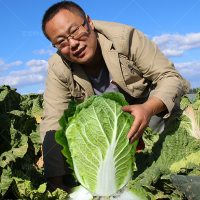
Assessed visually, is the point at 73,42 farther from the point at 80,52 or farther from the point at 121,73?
the point at 121,73

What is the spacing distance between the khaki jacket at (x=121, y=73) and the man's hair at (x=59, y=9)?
0.37 metres

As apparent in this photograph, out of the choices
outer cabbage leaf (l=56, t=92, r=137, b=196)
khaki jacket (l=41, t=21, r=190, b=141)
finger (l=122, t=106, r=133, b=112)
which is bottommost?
outer cabbage leaf (l=56, t=92, r=137, b=196)

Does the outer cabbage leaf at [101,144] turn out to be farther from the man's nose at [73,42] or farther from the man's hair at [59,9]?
the man's hair at [59,9]

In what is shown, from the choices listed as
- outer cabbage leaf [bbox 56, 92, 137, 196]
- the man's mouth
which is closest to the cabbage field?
outer cabbage leaf [bbox 56, 92, 137, 196]

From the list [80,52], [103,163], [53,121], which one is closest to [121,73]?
[80,52]

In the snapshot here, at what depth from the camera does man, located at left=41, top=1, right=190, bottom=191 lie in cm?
282

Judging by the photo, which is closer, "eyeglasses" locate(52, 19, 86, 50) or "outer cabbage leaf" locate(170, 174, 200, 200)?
"outer cabbage leaf" locate(170, 174, 200, 200)

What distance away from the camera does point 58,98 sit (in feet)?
11.6

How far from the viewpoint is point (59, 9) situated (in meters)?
→ 2.88

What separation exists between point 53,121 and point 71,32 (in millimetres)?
1299

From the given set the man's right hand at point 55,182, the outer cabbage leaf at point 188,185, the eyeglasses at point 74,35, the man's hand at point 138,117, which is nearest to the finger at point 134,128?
the man's hand at point 138,117

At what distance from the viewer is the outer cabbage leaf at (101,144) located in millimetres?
2357

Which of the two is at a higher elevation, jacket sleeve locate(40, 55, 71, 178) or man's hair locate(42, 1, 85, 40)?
man's hair locate(42, 1, 85, 40)

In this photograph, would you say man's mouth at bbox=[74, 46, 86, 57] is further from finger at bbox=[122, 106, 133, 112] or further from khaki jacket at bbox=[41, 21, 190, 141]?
finger at bbox=[122, 106, 133, 112]
